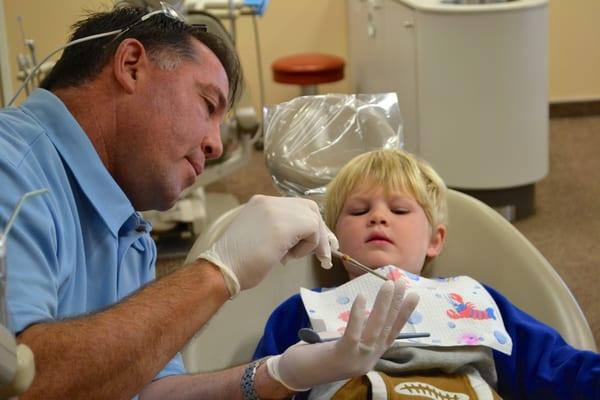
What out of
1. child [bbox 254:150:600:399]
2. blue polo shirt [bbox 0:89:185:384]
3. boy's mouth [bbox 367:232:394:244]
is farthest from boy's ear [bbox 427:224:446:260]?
blue polo shirt [bbox 0:89:185:384]

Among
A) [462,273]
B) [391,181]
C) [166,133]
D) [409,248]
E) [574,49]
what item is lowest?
[574,49]

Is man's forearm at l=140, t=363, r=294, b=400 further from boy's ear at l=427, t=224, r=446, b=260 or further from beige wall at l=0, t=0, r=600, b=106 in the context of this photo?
beige wall at l=0, t=0, r=600, b=106

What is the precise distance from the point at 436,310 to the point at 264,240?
45cm

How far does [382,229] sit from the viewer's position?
164 cm

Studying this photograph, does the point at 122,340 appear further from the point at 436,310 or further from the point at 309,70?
the point at 309,70

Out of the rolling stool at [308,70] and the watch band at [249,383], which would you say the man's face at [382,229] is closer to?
the watch band at [249,383]

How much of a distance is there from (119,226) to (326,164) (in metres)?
0.67

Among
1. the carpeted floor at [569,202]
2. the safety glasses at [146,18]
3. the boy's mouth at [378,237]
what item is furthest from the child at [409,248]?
the carpeted floor at [569,202]

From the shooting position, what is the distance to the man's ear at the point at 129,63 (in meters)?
1.30

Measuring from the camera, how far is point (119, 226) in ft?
4.29

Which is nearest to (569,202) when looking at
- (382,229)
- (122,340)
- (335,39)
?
(335,39)

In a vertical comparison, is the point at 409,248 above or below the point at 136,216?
below

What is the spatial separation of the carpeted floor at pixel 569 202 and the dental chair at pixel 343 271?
0.97 m

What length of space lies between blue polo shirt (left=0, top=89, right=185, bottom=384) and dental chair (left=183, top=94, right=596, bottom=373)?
31 centimetres
